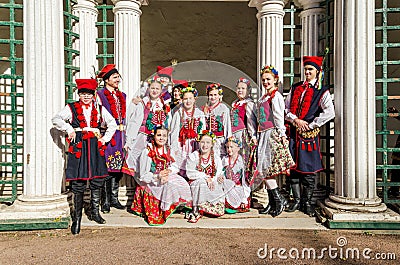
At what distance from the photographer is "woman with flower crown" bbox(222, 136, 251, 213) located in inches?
185

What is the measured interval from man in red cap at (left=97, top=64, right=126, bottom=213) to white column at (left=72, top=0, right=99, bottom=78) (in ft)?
2.41

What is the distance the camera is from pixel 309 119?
181 inches

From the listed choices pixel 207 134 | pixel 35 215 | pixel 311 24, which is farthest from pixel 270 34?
pixel 35 215

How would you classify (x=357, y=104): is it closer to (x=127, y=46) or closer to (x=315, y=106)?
(x=315, y=106)

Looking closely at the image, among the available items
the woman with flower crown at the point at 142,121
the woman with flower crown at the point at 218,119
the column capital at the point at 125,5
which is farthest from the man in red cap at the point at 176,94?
the column capital at the point at 125,5

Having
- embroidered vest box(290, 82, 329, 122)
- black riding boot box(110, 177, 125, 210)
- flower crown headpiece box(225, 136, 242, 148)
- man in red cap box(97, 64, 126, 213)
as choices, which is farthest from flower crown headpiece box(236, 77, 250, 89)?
black riding boot box(110, 177, 125, 210)

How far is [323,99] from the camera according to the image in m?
4.52

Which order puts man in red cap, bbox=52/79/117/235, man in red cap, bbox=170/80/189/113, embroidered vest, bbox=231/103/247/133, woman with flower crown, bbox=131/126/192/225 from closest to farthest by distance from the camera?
man in red cap, bbox=52/79/117/235
woman with flower crown, bbox=131/126/192/225
embroidered vest, bbox=231/103/247/133
man in red cap, bbox=170/80/189/113

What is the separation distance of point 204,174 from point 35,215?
2029 mm

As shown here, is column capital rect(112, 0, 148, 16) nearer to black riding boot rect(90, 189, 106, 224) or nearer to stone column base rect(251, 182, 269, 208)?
black riding boot rect(90, 189, 106, 224)

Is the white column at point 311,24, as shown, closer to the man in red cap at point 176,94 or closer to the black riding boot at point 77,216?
the man in red cap at point 176,94

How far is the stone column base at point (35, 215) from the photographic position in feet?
13.9

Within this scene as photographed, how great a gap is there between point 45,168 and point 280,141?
2.86 meters

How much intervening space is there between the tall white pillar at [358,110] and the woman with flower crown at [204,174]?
56.1 inches
